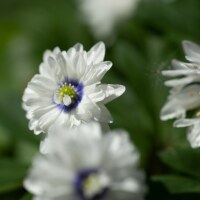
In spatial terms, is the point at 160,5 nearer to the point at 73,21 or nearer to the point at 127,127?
the point at 127,127

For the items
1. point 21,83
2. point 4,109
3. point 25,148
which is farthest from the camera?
point 21,83

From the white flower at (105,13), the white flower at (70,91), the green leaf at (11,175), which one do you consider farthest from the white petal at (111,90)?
the white flower at (105,13)

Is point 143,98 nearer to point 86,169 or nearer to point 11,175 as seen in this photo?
point 11,175

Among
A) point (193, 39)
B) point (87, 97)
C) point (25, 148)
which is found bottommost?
point (25, 148)

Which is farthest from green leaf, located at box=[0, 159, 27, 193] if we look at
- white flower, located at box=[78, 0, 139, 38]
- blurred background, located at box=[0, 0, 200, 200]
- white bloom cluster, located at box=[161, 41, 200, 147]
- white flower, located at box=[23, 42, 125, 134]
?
white flower, located at box=[78, 0, 139, 38]

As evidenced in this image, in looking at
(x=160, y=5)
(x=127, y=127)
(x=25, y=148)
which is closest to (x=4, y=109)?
(x=25, y=148)

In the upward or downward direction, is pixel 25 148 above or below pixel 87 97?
below

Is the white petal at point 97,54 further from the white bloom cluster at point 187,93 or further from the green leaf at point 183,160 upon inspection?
the green leaf at point 183,160
